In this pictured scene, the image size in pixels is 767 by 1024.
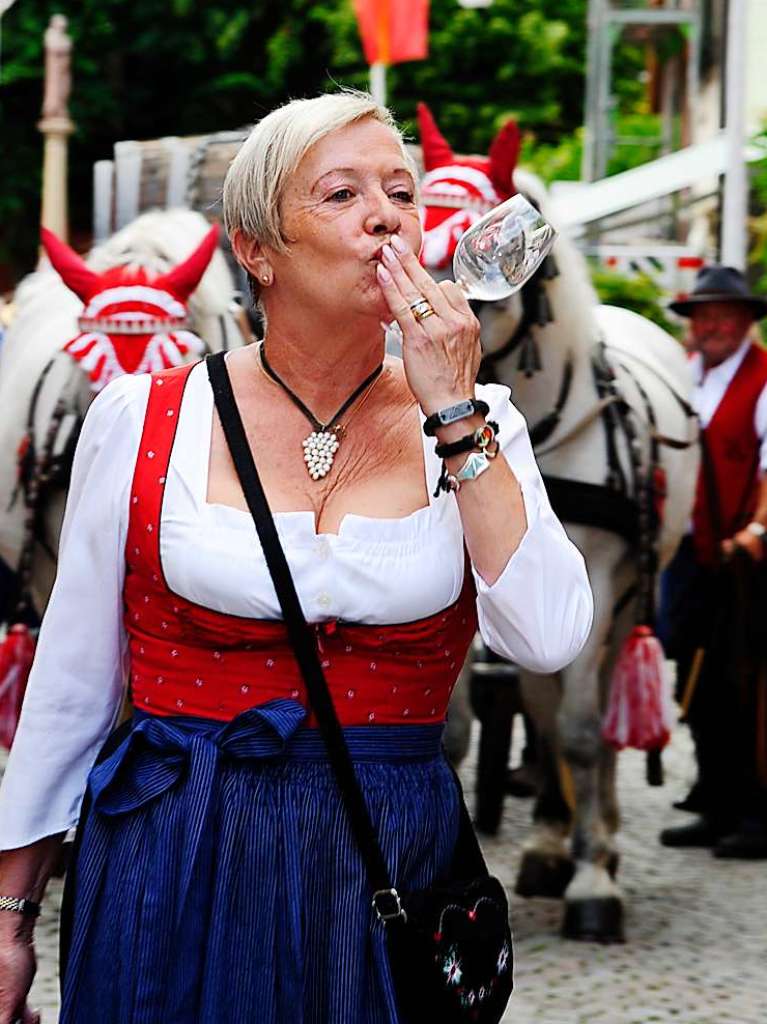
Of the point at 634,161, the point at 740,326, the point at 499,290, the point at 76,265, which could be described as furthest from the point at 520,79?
the point at 499,290

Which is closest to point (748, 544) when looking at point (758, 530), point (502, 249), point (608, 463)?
point (758, 530)

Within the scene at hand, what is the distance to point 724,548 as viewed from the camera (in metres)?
6.98

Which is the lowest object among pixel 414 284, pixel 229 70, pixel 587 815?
pixel 587 815

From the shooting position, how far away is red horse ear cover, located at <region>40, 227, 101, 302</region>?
5.45 metres

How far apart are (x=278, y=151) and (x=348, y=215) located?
0.43ft

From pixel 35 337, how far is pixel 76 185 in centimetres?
2079

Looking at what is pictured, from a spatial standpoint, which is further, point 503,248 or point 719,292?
point 719,292

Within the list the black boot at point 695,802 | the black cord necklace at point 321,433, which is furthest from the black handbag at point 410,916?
the black boot at point 695,802

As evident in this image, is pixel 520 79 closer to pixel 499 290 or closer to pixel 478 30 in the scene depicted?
pixel 478 30

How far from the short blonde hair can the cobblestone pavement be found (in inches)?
112

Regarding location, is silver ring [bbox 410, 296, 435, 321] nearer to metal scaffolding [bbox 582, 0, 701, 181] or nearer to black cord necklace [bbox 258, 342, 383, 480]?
black cord necklace [bbox 258, 342, 383, 480]

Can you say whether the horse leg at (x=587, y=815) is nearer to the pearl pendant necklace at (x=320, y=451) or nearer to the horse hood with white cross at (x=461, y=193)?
the horse hood with white cross at (x=461, y=193)

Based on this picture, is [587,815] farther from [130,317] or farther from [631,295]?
[631,295]

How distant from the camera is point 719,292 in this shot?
24.3ft
